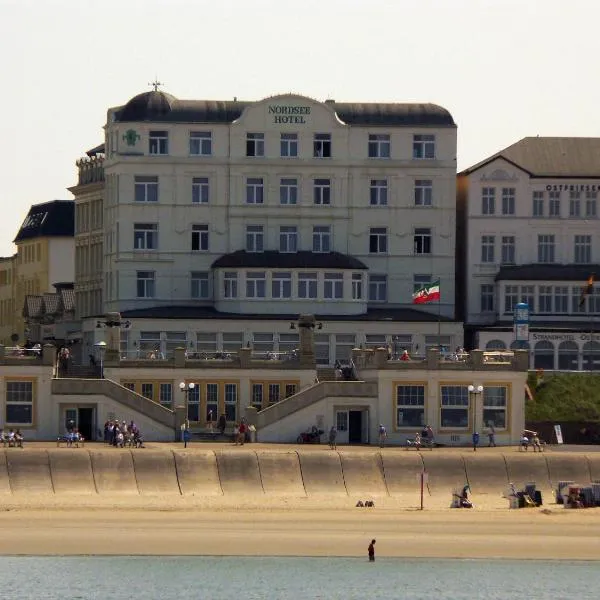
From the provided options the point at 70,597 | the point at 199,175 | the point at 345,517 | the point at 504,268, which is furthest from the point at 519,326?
the point at 70,597

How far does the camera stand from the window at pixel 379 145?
128 m

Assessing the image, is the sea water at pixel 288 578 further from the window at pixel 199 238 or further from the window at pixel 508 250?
the window at pixel 508 250

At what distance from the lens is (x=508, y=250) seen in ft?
424

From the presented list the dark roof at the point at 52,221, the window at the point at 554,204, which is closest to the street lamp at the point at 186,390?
the window at the point at 554,204

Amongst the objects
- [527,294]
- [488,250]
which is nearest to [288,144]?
[488,250]

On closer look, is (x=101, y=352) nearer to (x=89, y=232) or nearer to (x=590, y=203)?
(x=89, y=232)

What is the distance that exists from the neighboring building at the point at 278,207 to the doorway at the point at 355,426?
578 inches

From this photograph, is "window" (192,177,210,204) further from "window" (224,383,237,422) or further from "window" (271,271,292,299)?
"window" (224,383,237,422)

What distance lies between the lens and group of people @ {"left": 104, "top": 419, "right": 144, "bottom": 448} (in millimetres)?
103750

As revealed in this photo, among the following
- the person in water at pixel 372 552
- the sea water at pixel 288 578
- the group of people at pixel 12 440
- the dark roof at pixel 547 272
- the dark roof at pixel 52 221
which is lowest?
the sea water at pixel 288 578

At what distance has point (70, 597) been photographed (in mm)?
82062

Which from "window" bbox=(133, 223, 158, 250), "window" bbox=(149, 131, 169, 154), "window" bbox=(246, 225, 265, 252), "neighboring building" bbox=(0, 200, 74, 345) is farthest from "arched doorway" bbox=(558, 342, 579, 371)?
"neighboring building" bbox=(0, 200, 74, 345)

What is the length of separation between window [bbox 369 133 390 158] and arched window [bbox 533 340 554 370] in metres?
12.6

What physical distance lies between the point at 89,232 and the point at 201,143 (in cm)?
1024
